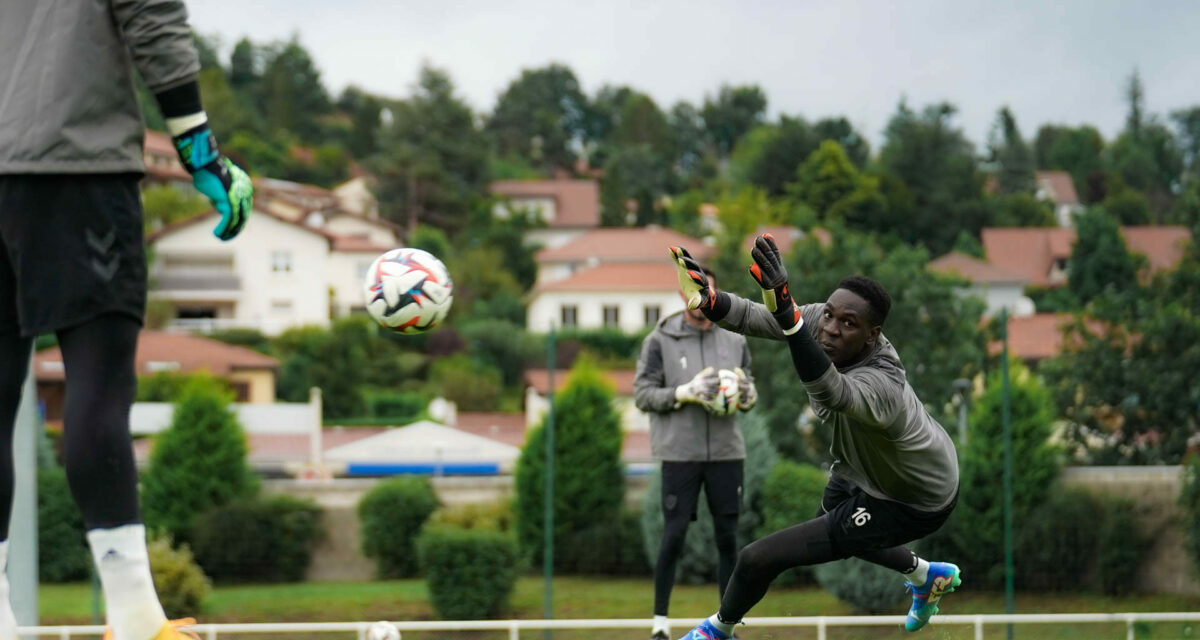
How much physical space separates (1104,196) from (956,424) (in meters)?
107

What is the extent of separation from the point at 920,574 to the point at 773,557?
2.99 ft

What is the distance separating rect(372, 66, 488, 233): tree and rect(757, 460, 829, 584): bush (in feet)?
225

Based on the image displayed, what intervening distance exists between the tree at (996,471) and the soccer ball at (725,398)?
601 cm

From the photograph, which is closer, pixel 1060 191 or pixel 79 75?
pixel 79 75

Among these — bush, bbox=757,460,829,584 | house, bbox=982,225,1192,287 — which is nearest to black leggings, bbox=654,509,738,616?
bush, bbox=757,460,829,584

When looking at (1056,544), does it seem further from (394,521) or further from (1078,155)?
(1078,155)

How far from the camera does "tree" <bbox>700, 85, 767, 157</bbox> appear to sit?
139m

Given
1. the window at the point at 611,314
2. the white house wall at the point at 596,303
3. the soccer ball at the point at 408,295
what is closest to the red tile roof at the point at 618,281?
the white house wall at the point at 596,303

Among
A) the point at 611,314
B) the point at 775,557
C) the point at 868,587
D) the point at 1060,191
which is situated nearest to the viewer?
the point at 775,557

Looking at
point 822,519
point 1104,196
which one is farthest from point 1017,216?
point 822,519

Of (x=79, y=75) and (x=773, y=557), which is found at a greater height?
(x=79, y=75)

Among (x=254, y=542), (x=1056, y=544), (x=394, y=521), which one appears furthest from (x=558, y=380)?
(x=1056, y=544)

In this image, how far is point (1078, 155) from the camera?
125 meters

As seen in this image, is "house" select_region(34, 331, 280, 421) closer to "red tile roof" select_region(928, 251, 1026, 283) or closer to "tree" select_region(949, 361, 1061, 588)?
"tree" select_region(949, 361, 1061, 588)
